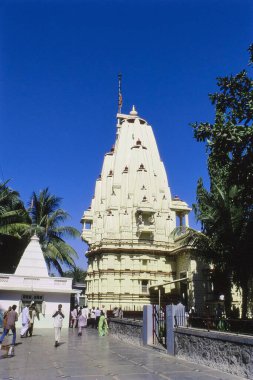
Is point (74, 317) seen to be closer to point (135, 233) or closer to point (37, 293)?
point (37, 293)

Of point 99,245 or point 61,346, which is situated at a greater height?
point 99,245

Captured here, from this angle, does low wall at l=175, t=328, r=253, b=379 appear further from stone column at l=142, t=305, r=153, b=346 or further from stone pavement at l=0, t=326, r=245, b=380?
stone column at l=142, t=305, r=153, b=346

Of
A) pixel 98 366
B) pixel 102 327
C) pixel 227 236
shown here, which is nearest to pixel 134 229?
pixel 102 327

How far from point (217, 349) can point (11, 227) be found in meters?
21.4

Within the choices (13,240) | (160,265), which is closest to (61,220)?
(13,240)

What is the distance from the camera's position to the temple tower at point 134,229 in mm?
37250

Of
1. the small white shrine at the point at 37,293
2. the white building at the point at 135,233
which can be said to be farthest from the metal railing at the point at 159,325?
the white building at the point at 135,233

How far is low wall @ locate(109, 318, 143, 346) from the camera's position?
56.5ft

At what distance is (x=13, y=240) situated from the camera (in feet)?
108

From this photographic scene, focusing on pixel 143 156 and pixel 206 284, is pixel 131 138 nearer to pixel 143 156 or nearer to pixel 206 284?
pixel 143 156

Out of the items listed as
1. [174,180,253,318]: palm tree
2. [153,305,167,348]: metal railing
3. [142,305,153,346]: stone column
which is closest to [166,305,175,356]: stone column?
[153,305,167,348]: metal railing

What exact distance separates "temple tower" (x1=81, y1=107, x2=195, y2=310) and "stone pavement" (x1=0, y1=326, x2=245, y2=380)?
69.0 feet

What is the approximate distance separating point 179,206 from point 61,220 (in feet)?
51.4

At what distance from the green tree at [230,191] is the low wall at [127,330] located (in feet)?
20.8
